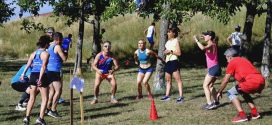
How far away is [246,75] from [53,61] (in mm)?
4015

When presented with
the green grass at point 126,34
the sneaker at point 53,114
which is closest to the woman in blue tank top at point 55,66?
the sneaker at point 53,114

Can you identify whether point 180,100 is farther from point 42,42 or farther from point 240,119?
point 42,42

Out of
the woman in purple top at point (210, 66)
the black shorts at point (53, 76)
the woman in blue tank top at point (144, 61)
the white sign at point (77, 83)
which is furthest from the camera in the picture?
the woman in blue tank top at point (144, 61)

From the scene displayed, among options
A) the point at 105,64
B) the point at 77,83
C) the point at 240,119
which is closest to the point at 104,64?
the point at 105,64

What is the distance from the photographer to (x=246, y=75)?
34.2ft

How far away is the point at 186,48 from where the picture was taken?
32.7m

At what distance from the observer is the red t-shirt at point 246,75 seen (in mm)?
10367

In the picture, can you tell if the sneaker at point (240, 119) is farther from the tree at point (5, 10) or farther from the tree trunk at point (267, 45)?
the tree at point (5, 10)

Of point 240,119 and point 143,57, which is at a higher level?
point 143,57

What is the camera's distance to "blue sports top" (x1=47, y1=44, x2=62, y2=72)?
1159cm

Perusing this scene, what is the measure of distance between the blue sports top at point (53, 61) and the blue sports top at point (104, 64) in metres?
2.18

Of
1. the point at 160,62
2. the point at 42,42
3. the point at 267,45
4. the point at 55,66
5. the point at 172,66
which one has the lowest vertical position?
the point at 160,62

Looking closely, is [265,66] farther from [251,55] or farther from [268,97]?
[251,55]

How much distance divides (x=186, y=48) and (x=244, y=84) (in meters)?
22.3
